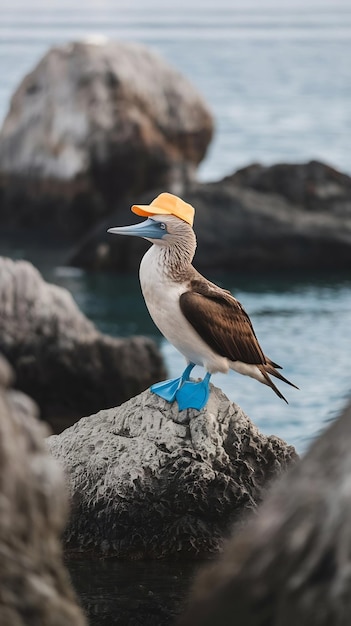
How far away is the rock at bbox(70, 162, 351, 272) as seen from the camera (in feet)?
80.4

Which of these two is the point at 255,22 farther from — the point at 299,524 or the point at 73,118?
the point at 299,524

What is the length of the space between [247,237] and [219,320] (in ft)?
50.9

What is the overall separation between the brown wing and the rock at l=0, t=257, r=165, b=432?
6.41 metres

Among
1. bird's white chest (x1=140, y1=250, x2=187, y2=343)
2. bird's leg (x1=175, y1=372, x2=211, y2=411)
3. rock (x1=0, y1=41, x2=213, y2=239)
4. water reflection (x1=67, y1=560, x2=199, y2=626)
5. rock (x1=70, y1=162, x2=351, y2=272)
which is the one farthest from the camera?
rock (x1=0, y1=41, x2=213, y2=239)

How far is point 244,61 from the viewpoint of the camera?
60.0 metres

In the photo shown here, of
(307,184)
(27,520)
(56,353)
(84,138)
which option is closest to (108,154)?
(84,138)

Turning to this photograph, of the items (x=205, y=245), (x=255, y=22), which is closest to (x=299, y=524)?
(x=205, y=245)

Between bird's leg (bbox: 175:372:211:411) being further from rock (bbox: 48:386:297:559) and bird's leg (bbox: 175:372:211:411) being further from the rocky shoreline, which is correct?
the rocky shoreline

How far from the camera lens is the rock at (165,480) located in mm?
9227

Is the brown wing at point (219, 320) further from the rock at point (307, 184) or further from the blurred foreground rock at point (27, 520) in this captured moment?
the rock at point (307, 184)

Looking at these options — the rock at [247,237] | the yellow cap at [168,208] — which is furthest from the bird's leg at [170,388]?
the rock at [247,237]

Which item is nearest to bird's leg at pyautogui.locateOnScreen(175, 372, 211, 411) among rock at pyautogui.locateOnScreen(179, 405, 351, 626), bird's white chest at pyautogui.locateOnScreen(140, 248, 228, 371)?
bird's white chest at pyautogui.locateOnScreen(140, 248, 228, 371)

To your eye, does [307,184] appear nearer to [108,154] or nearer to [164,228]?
[108,154]

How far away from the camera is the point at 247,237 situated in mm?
24672
